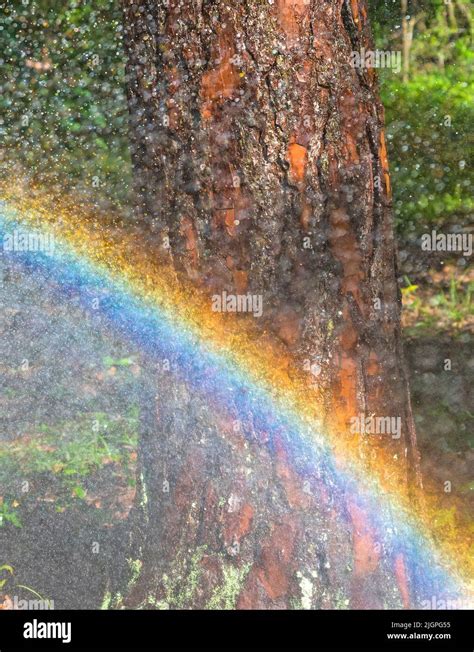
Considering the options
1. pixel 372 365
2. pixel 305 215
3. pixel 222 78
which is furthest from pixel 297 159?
pixel 372 365

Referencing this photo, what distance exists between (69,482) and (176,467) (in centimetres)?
116

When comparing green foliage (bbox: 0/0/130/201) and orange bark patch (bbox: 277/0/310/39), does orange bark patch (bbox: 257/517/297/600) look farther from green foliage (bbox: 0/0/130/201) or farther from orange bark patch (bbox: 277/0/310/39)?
green foliage (bbox: 0/0/130/201)

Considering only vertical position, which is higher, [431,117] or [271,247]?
[431,117]

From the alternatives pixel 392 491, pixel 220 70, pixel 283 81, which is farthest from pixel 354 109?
pixel 392 491

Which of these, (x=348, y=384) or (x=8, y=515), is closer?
(x=348, y=384)

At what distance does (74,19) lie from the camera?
3.78m

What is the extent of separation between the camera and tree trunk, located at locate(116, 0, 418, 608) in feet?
6.22

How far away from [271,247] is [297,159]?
206mm

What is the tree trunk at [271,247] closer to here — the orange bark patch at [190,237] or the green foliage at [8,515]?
the orange bark patch at [190,237]

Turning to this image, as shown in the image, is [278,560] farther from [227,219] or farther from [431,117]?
[431,117]

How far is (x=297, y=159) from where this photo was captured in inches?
75.2

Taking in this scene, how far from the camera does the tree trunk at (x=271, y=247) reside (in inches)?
74.6

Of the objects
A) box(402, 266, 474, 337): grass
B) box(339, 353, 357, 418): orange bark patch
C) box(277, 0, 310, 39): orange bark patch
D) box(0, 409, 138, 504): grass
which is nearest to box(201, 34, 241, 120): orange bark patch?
box(277, 0, 310, 39): orange bark patch

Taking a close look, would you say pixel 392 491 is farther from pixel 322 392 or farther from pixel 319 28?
pixel 319 28
